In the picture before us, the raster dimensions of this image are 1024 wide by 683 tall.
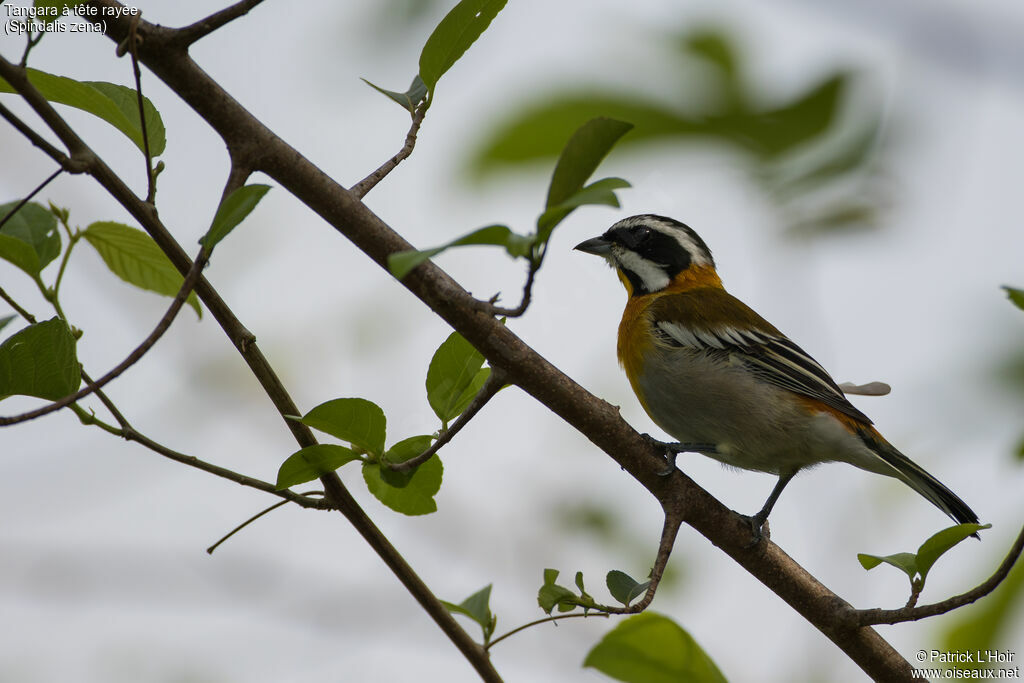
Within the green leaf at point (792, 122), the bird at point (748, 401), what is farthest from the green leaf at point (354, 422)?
the bird at point (748, 401)

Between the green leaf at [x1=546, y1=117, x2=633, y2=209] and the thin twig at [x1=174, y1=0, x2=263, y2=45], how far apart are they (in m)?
0.93

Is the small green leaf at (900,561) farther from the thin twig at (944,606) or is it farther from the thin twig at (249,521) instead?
the thin twig at (249,521)

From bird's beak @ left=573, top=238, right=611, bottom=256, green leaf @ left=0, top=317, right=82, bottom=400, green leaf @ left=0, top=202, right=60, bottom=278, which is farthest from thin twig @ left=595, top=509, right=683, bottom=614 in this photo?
bird's beak @ left=573, top=238, right=611, bottom=256

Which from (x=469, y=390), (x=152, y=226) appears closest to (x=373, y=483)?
(x=469, y=390)

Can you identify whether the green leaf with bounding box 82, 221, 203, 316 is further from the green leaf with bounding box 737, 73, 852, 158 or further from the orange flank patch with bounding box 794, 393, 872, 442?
the orange flank patch with bounding box 794, 393, 872, 442

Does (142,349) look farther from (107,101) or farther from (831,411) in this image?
(831,411)

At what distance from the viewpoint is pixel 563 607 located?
2.68 metres

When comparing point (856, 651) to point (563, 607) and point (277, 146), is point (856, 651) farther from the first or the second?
point (277, 146)

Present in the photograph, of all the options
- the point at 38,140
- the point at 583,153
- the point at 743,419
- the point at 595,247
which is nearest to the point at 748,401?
the point at 743,419

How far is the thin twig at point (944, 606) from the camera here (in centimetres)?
226

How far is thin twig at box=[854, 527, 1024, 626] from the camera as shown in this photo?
226 centimetres

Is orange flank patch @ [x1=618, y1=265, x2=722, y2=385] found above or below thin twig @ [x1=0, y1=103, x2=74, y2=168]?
above

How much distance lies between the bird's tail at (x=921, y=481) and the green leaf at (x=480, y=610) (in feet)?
9.37

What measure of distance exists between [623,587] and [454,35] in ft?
5.50
